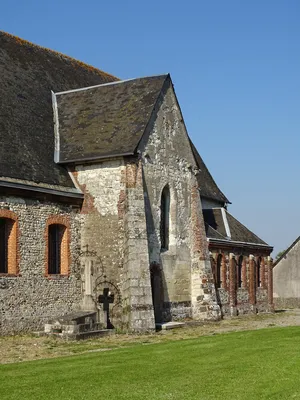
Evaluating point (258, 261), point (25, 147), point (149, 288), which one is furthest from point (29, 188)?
point (258, 261)

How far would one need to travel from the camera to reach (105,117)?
81.8 feet

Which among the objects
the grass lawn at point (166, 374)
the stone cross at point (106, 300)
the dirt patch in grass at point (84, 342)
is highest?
the stone cross at point (106, 300)

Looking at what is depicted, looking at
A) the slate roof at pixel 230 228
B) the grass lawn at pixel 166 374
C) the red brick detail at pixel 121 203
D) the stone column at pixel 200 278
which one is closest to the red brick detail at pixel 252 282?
the slate roof at pixel 230 228

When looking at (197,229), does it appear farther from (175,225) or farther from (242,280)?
(242,280)

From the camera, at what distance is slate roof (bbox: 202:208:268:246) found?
31.5m

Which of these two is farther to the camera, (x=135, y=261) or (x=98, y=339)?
(x=135, y=261)

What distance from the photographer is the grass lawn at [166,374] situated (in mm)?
10289

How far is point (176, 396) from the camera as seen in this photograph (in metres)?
10.1

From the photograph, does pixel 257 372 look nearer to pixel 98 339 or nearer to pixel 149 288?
pixel 98 339

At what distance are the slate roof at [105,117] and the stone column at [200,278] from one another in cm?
471

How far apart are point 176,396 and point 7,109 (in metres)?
15.3

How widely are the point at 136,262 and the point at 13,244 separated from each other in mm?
4123

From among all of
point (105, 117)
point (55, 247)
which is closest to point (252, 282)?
point (105, 117)

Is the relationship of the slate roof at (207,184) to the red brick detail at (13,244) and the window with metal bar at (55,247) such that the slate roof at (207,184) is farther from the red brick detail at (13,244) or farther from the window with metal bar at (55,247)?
the red brick detail at (13,244)
